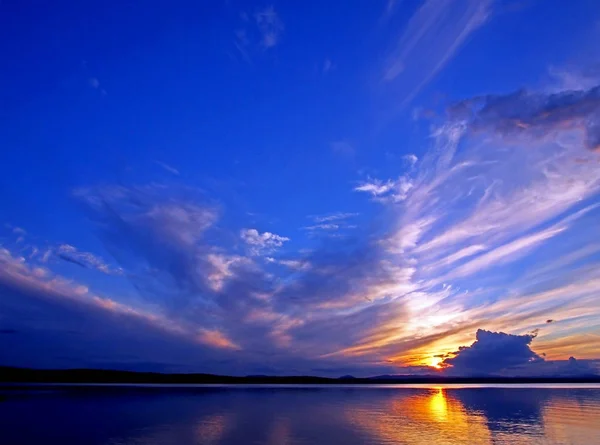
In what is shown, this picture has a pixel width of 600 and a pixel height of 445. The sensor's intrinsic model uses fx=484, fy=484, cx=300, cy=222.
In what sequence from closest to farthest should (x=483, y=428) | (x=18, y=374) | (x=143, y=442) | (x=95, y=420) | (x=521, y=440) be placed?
(x=143, y=442) → (x=521, y=440) → (x=483, y=428) → (x=95, y=420) → (x=18, y=374)

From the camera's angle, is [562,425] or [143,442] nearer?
[143,442]

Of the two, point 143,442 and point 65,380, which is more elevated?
point 65,380

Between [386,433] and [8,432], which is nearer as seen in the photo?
[8,432]

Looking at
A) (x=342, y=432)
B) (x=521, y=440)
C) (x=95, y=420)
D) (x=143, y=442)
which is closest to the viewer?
(x=143, y=442)

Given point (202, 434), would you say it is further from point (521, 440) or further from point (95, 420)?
point (521, 440)

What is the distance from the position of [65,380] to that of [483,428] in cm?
17912

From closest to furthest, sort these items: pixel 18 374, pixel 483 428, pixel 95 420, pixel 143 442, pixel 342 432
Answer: pixel 143 442, pixel 342 432, pixel 483 428, pixel 95 420, pixel 18 374

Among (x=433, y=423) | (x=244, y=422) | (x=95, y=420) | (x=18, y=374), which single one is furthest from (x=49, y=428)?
(x=18, y=374)

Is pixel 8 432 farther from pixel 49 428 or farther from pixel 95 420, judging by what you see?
pixel 95 420

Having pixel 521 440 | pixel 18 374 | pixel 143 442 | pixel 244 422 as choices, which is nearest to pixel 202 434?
pixel 143 442

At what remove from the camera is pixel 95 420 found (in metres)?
37.5

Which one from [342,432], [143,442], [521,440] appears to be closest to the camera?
[143,442]

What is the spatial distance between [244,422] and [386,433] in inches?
445

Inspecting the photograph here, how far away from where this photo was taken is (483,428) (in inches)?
1369
